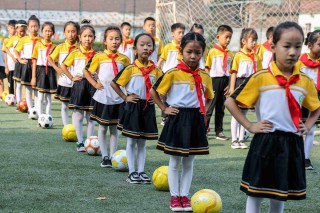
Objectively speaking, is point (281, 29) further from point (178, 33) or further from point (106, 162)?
point (178, 33)

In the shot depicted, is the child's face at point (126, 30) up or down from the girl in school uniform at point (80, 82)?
up

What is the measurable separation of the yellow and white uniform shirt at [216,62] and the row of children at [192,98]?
2 cm

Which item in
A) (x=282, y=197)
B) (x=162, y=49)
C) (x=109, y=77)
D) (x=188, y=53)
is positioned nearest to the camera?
(x=282, y=197)

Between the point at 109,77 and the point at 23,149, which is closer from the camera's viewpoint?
the point at 109,77

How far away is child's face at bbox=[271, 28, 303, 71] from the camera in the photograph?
4.79 metres

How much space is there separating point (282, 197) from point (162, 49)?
27.4ft

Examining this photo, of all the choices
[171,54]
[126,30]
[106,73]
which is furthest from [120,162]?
[126,30]

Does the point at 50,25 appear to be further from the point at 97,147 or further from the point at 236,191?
the point at 236,191

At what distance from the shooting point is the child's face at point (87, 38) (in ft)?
30.8

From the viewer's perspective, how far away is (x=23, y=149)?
32.4 feet

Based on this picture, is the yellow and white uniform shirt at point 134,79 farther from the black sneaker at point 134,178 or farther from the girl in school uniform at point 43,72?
the girl in school uniform at point 43,72

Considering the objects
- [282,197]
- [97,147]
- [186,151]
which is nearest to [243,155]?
[97,147]

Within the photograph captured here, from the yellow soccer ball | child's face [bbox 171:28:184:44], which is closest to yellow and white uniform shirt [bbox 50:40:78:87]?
the yellow soccer ball

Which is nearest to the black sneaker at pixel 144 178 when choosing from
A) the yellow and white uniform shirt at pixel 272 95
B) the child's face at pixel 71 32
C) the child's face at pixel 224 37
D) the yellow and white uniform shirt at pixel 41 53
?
the yellow and white uniform shirt at pixel 272 95
